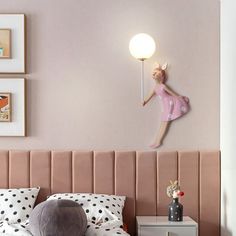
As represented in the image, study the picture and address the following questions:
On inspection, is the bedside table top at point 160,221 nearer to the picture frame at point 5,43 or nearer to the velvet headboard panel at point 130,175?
the velvet headboard panel at point 130,175

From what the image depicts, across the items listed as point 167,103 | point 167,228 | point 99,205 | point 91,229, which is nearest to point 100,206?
point 99,205

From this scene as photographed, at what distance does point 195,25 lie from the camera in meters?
3.86

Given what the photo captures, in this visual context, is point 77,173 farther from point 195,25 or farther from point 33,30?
point 195,25

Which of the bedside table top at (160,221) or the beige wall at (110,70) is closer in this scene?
the bedside table top at (160,221)

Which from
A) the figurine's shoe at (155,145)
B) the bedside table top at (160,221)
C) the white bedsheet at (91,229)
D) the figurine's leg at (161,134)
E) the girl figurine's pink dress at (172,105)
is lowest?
the bedside table top at (160,221)

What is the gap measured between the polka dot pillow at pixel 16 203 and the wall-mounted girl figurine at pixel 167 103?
3.16 feet

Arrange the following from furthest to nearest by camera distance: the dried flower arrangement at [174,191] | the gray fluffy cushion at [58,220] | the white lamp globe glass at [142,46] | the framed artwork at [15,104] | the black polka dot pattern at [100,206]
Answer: the framed artwork at [15,104], the white lamp globe glass at [142,46], the dried flower arrangement at [174,191], the black polka dot pattern at [100,206], the gray fluffy cushion at [58,220]

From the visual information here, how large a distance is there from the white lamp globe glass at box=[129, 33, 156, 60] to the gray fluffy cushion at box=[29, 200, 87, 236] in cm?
123

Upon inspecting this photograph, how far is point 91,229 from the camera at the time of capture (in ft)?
10.5

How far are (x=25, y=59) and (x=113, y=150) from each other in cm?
93

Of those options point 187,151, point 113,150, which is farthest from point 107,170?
point 187,151

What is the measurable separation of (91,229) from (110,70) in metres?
1.23

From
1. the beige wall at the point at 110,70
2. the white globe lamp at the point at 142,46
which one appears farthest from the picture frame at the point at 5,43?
the white globe lamp at the point at 142,46

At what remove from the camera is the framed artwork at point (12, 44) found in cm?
384
